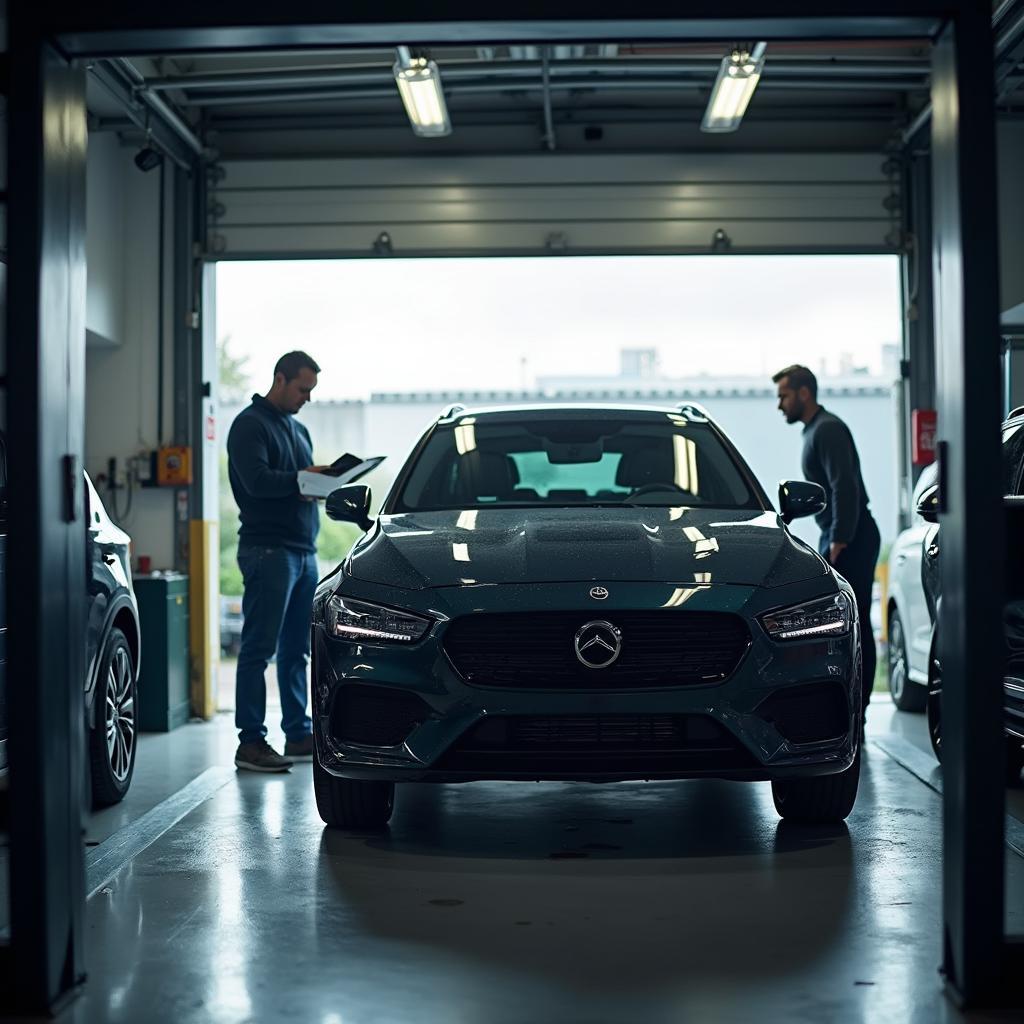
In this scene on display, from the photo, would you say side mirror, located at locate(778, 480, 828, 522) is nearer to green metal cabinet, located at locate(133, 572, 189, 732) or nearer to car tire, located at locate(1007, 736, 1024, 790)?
car tire, located at locate(1007, 736, 1024, 790)

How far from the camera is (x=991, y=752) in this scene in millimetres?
2994

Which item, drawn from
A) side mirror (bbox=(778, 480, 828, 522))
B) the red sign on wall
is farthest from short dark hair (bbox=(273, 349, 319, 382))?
the red sign on wall

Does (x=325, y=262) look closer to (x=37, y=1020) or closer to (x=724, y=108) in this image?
(x=724, y=108)

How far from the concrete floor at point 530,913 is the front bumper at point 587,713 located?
0.33 metres

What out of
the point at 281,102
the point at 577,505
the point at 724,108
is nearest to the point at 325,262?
the point at 281,102

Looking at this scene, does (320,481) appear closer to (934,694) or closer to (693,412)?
(693,412)

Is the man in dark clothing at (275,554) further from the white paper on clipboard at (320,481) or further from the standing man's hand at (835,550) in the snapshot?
the standing man's hand at (835,550)

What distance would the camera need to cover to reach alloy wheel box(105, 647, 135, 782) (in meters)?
5.69

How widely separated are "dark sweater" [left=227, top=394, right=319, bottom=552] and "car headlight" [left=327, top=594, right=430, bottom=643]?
2.22m

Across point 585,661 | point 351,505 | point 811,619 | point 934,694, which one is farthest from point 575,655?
point 934,694

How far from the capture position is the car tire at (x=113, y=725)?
5559mm

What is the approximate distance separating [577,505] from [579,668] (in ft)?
3.70

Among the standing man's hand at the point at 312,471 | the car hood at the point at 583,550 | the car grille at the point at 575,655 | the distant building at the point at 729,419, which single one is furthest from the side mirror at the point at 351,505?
the distant building at the point at 729,419

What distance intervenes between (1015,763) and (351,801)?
3047 mm
